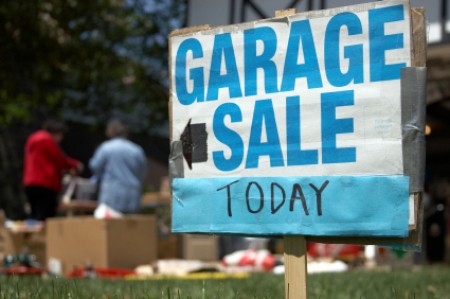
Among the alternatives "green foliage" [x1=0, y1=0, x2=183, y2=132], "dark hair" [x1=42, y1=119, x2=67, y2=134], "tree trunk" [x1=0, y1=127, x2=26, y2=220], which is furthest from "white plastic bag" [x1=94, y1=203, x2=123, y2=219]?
"tree trunk" [x1=0, y1=127, x2=26, y2=220]

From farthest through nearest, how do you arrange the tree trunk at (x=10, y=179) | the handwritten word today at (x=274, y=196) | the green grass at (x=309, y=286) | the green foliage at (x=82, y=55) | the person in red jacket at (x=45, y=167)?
1. the tree trunk at (x=10, y=179)
2. the green foliage at (x=82, y=55)
3. the person in red jacket at (x=45, y=167)
4. the green grass at (x=309, y=286)
5. the handwritten word today at (x=274, y=196)

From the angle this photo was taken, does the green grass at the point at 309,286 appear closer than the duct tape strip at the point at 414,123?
No

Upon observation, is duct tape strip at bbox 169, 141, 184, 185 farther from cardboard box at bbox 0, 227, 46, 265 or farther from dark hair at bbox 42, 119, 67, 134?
dark hair at bbox 42, 119, 67, 134

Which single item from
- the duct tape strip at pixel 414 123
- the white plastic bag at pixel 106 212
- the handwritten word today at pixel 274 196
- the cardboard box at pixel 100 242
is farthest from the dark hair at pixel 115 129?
the duct tape strip at pixel 414 123

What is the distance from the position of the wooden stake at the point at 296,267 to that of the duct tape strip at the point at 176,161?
1.47ft

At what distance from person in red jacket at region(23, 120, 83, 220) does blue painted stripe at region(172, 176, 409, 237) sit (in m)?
5.91

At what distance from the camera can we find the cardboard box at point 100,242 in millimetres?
7309

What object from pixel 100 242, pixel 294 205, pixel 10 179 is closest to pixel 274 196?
pixel 294 205

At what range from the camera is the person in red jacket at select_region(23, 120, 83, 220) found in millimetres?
8391

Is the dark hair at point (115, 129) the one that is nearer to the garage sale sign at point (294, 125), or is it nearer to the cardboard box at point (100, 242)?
the cardboard box at point (100, 242)

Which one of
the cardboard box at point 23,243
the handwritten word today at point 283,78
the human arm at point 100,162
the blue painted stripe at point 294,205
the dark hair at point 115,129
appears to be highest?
the dark hair at point 115,129

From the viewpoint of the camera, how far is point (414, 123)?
2.33 m

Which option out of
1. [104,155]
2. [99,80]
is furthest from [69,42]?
[104,155]

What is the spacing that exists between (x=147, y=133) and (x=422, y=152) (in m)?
17.7
